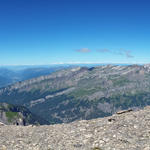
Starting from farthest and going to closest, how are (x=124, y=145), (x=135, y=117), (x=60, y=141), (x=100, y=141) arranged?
(x=135, y=117), (x=60, y=141), (x=100, y=141), (x=124, y=145)

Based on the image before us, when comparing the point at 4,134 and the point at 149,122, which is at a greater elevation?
the point at 149,122

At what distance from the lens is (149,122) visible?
2377cm

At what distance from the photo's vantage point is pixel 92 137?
69.1 feet

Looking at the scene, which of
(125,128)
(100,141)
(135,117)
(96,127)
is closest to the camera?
(100,141)

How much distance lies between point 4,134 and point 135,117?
17.3 metres

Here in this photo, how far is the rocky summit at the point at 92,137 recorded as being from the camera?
18641 mm

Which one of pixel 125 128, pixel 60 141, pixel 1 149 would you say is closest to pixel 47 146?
pixel 60 141

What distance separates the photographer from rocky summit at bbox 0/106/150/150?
1864 centimetres

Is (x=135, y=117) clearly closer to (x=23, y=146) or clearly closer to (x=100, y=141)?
(x=100, y=141)

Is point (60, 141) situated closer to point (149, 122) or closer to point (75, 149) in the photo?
point (75, 149)

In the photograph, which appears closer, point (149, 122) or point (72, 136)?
point (72, 136)

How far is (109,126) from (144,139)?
18.7 feet

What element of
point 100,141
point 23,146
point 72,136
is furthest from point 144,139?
point 23,146

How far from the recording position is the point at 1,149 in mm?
19047
